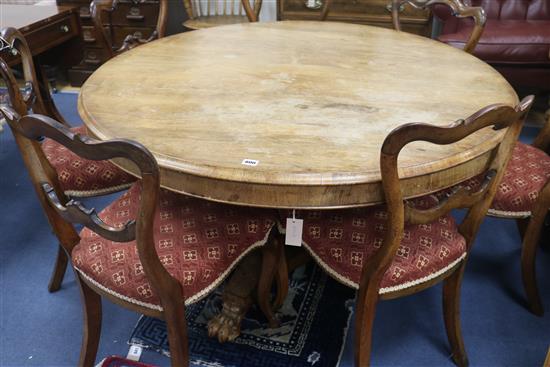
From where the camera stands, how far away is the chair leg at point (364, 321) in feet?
3.59

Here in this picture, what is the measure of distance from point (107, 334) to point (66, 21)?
5.83 ft

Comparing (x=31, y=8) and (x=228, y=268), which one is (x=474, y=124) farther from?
(x=31, y=8)

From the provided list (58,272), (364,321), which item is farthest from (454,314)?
(58,272)

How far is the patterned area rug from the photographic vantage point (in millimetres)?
1423

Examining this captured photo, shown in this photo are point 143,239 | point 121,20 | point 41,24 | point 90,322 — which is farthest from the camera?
point 121,20

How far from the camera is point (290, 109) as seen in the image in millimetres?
1172

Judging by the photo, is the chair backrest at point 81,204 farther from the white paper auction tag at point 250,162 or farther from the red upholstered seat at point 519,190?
the red upholstered seat at point 519,190

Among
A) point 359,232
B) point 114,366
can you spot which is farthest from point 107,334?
point 359,232

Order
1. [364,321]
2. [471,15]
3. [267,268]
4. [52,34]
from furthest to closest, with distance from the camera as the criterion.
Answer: [52,34]
[471,15]
[267,268]
[364,321]

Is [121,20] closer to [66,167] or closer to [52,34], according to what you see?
[52,34]

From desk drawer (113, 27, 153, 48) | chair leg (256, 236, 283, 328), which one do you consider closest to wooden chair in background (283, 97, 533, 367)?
chair leg (256, 236, 283, 328)

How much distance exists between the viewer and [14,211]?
83.6 inches

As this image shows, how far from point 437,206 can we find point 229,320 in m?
0.74

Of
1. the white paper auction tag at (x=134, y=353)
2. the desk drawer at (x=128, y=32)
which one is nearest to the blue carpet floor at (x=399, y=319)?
the white paper auction tag at (x=134, y=353)
